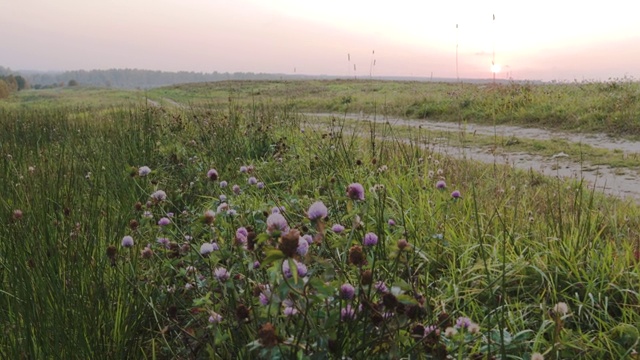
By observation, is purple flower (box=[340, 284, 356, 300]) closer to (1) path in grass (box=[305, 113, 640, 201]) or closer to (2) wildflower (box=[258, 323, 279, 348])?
(2) wildflower (box=[258, 323, 279, 348])

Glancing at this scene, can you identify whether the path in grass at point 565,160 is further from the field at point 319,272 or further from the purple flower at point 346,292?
the purple flower at point 346,292

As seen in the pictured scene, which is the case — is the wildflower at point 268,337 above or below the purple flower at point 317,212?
below

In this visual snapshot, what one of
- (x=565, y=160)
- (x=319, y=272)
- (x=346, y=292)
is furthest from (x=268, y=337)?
(x=565, y=160)

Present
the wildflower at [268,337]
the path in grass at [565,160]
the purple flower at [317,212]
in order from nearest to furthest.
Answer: the wildflower at [268,337] → the purple flower at [317,212] → the path in grass at [565,160]

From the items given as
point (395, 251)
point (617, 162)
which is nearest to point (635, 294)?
point (395, 251)

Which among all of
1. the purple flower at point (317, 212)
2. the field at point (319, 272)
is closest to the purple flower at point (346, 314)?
the field at point (319, 272)

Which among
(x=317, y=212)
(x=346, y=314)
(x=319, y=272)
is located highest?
(x=317, y=212)

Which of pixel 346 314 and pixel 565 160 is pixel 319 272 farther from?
pixel 565 160

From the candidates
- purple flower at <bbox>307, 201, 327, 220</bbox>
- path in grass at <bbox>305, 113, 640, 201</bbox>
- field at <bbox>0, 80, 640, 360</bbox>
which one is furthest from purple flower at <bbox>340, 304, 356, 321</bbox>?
path in grass at <bbox>305, 113, 640, 201</bbox>

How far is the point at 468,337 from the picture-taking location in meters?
1.38

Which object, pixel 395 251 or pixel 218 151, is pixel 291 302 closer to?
pixel 395 251

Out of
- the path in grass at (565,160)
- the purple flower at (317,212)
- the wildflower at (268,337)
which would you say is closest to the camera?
the wildflower at (268,337)

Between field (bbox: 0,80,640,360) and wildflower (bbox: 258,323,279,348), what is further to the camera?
field (bbox: 0,80,640,360)

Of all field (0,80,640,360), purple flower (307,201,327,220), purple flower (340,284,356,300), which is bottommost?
field (0,80,640,360)
